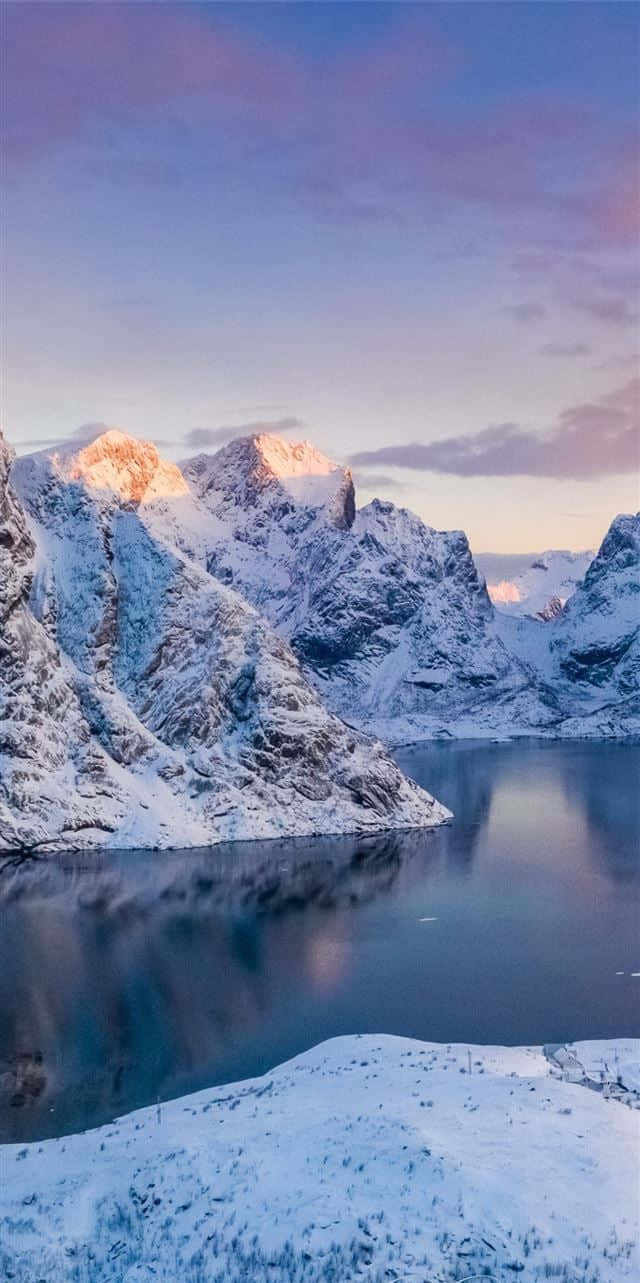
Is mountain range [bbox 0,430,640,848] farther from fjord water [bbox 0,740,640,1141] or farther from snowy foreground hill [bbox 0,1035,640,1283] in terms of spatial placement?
snowy foreground hill [bbox 0,1035,640,1283]

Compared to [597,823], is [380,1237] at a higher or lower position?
higher

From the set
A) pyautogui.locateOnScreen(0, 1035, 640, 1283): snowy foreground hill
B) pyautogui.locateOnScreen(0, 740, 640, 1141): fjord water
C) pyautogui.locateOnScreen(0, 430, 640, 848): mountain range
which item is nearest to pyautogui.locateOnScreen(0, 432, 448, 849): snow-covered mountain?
pyautogui.locateOnScreen(0, 430, 640, 848): mountain range

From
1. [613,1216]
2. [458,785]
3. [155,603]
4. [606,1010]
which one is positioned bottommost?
[458,785]

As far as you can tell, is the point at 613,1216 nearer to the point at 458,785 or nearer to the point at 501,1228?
the point at 501,1228

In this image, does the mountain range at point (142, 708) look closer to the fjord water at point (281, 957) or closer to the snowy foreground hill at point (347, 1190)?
the fjord water at point (281, 957)

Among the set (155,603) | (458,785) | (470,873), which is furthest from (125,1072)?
(458,785)

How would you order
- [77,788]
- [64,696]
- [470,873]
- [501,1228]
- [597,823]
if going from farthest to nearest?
1. [597,823]
2. [64,696]
3. [77,788]
4. [470,873]
5. [501,1228]
